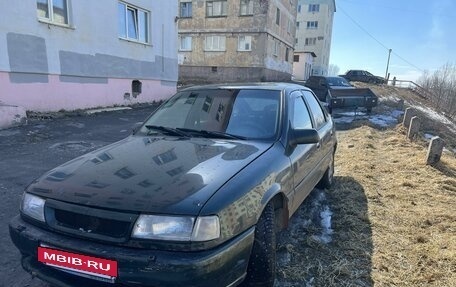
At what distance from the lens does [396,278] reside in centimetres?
283

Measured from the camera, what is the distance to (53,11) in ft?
31.5

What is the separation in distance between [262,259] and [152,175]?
3.18ft

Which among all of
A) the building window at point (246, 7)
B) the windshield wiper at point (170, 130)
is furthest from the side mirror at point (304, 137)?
the building window at point (246, 7)

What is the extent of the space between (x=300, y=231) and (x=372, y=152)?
4.82 m

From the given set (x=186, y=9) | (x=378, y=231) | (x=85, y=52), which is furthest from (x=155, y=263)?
(x=186, y=9)

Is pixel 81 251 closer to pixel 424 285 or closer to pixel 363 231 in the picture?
pixel 424 285

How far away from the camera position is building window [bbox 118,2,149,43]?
1234cm

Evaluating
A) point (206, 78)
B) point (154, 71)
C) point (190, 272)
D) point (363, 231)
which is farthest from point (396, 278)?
point (206, 78)

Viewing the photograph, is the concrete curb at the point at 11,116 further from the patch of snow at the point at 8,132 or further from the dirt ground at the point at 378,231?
the dirt ground at the point at 378,231

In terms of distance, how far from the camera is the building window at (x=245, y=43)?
93.0 feet

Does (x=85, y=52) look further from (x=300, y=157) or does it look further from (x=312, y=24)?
(x=312, y=24)

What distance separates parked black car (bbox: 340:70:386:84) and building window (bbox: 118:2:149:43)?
29851 millimetres

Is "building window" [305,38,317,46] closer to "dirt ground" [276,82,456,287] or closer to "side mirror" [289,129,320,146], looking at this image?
"dirt ground" [276,82,456,287]

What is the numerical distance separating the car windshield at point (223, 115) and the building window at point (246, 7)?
1046 inches
